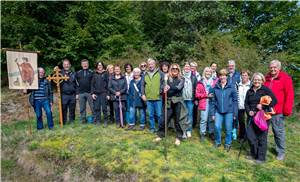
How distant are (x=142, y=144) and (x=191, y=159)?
1374 mm

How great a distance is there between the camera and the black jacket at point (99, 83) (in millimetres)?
10047

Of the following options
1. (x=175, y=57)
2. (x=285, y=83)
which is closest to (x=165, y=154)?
(x=285, y=83)

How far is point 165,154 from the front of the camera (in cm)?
762

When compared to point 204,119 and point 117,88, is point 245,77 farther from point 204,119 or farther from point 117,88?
point 117,88

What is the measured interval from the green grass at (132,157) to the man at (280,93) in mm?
818

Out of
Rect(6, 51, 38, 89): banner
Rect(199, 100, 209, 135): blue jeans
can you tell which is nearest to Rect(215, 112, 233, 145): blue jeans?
Rect(199, 100, 209, 135): blue jeans

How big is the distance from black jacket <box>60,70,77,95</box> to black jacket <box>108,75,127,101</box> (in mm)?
1306

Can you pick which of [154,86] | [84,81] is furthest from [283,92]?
[84,81]

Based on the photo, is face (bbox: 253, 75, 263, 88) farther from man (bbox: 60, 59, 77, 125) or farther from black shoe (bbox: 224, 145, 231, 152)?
man (bbox: 60, 59, 77, 125)

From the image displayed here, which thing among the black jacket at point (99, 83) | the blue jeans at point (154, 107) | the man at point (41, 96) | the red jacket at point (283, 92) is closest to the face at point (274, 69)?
the red jacket at point (283, 92)

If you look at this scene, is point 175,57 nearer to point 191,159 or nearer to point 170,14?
point 170,14

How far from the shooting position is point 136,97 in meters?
9.48

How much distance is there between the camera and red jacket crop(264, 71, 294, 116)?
768cm

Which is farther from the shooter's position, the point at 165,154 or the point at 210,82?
the point at 210,82
